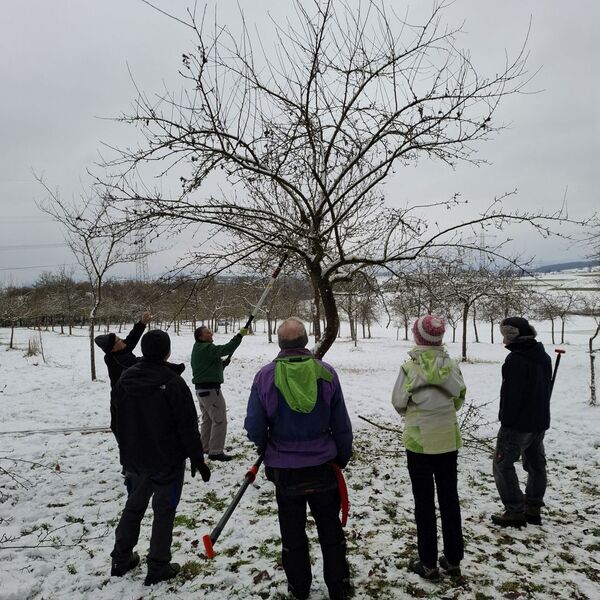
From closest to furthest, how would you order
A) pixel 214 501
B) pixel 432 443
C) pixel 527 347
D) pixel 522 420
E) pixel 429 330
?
1. pixel 432 443
2. pixel 429 330
3. pixel 522 420
4. pixel 527 347
5. pixel 214 501

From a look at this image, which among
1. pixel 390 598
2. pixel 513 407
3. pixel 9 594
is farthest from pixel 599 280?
pixel 9 594

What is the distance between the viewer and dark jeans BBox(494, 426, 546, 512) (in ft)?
12.5

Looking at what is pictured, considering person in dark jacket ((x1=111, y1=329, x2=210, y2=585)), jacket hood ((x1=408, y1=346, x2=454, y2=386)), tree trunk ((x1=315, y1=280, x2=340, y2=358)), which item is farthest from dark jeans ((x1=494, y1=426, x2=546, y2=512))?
person in dark jacket ((x1=111, y1=329, x2=210, y2=585))

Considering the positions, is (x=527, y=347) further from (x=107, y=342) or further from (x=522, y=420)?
(x=107, y=342)

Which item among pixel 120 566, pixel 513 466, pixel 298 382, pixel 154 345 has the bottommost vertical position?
pixel 120 566

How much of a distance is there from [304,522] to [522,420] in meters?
2.40

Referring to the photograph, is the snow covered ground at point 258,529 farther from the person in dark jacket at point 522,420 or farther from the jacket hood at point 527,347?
the jacket hood at point 527,347

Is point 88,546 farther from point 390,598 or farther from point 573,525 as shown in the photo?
point 573,525

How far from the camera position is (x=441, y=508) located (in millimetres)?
3037

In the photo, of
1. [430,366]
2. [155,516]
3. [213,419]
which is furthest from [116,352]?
[430,366]

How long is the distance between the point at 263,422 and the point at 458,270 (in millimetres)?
3903

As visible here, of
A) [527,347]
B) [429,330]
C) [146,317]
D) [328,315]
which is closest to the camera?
[429,330]

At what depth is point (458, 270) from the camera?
215 inches

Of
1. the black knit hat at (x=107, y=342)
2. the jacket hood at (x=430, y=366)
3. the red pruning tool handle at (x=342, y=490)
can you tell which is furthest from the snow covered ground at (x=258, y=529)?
the jacket hood at (x=430, y=366)
